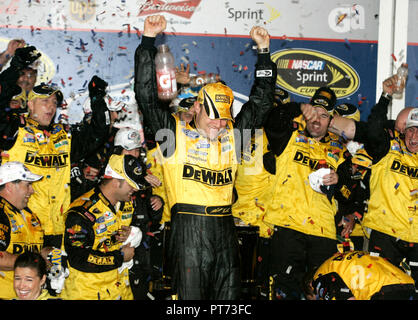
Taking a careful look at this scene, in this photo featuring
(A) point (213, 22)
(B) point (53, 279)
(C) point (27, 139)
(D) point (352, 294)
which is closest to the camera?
(D) point (352, 294)

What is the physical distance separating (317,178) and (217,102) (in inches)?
67.7

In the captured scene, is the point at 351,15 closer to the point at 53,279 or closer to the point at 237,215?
the point at 237,215

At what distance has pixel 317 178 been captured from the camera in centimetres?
572

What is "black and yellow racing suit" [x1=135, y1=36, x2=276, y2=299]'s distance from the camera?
433 centimetres

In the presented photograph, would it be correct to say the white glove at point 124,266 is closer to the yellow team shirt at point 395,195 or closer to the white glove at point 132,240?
the white glove at point 132,240

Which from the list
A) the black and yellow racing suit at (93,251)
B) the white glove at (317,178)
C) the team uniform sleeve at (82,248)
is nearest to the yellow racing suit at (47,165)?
the black and yellow racing suit at (93,251)

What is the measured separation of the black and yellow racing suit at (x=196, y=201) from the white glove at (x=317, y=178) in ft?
4.54

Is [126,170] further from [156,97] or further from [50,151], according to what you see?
[50,151]

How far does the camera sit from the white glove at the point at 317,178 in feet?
18.7

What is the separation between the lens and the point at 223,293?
14.4 feet

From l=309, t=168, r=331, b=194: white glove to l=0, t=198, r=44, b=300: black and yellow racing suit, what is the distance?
8.65 feet

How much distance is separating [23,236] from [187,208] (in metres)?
1.52

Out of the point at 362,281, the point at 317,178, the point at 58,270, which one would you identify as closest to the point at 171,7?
the point at 317,178

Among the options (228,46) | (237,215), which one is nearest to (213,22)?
(228,46)
